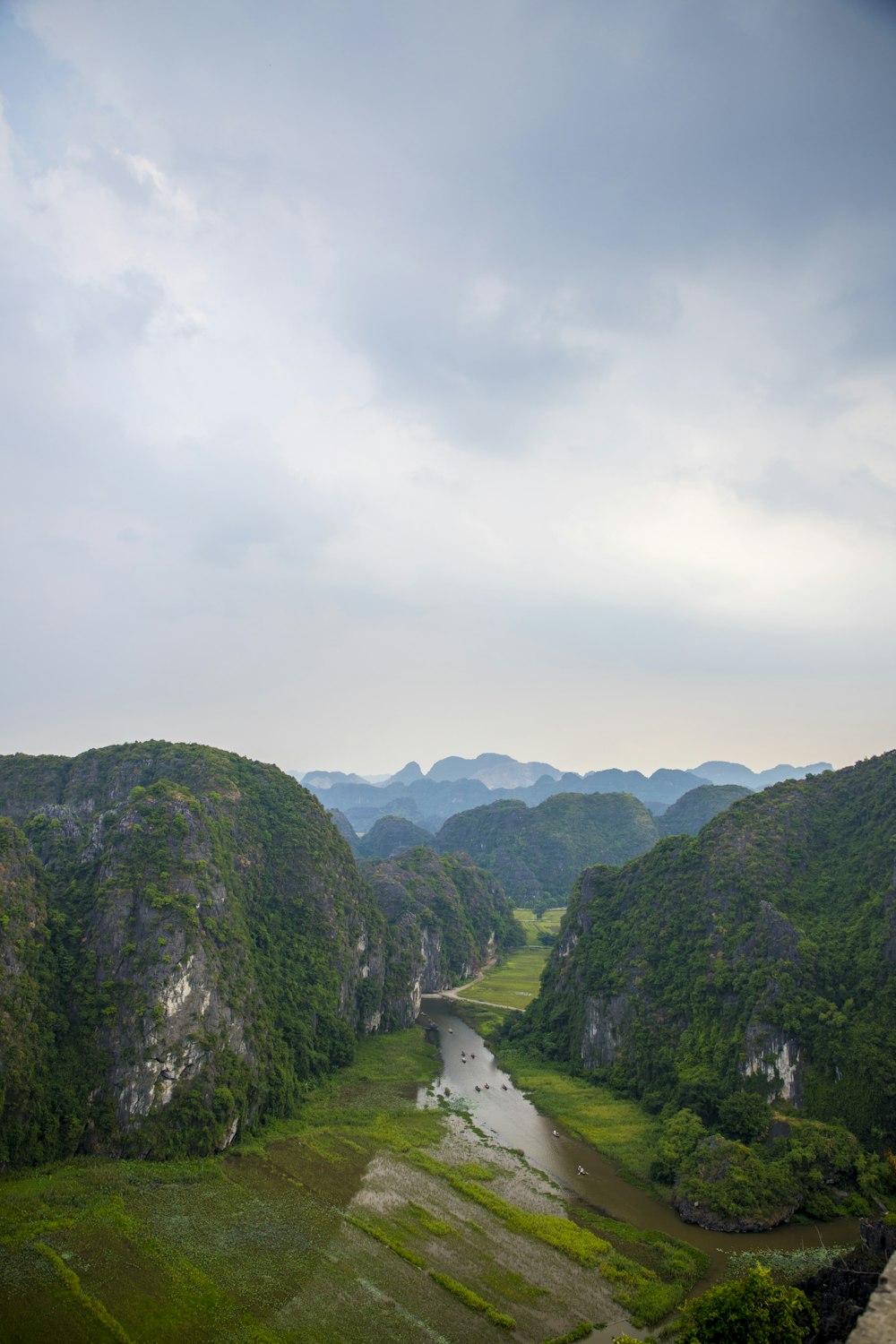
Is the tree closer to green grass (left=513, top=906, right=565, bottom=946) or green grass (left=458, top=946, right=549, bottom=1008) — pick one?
green grass (left=458, top=946, right=549, bottom=1008)

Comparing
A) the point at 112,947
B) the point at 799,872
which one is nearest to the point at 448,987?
the point at 799,872

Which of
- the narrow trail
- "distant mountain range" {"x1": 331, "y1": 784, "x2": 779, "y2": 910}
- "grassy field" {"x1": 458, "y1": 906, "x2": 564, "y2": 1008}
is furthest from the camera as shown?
"distant mountain range" {"x1": 331, "y1": 784, "x2": 779, "y2": 910}

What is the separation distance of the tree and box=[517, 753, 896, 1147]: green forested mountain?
20361mm

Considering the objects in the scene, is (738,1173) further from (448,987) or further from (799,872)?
(448,987)

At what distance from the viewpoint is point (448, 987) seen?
100m

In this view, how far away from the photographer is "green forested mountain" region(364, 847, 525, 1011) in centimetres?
8875

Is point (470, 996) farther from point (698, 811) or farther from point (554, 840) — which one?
point (698, 811)

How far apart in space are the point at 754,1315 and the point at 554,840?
6108 inches

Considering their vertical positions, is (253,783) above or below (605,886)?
above

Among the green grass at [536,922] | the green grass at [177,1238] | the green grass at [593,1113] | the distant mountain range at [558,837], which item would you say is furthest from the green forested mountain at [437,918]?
the green grass at [177,1238]

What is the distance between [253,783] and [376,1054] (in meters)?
30.9

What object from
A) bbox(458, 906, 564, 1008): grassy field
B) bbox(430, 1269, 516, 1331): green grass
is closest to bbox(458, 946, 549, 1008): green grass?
bbox(458, 906, 564, 1008): grassy field

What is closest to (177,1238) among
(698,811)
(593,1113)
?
(593,1113)

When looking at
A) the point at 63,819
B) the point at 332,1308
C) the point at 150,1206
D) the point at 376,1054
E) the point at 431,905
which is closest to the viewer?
the point at 332,1308
